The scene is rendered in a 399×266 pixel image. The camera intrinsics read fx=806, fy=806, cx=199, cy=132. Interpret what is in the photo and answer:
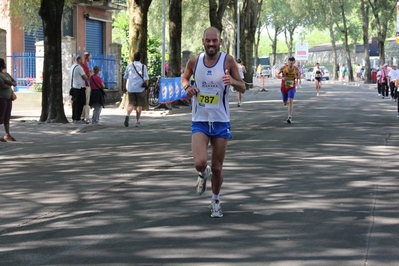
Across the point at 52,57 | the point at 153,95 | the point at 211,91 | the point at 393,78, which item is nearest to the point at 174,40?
the point at 153,95

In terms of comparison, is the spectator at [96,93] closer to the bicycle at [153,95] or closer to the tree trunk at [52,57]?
the tree trunk at [52,57]

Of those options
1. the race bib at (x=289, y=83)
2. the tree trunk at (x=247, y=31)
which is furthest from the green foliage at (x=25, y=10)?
the tree trunk at (x=247, y=31)

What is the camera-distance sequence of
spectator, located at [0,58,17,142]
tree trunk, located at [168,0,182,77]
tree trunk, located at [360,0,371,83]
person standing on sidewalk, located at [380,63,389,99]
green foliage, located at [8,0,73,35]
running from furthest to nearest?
tree trunk, located at [360,0,371,83]
person standing on sidewalk, located at [380,63,389,99]
tree trunk, located at [168,0,182,77]
green foliage, located at [8,0,73,35]
spectator, located at [0,58,17,142]

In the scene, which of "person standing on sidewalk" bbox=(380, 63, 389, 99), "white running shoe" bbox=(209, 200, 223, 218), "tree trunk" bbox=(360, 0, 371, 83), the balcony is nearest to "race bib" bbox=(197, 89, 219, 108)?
"white running shoe" bbox=(209, 200, 223, 218)

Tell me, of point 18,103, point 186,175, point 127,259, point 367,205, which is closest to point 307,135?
point 186,175

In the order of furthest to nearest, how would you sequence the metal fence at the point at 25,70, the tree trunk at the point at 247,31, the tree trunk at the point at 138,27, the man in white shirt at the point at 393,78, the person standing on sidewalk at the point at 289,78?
the tree trunk at the point at 247,31 < the man in white shirt at the point at 393,78 < the metal fence at the point at 25,70 < the tree trunk at the point at 138,27 < the person standing on sidewalk at the point at 289,78

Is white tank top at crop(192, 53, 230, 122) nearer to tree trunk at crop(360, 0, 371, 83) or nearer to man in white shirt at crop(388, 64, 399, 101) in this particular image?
man in white shirt at crop(388, 64, 399, 101)

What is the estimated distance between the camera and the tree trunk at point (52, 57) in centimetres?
2048

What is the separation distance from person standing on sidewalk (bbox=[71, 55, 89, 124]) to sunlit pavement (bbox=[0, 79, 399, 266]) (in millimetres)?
3477

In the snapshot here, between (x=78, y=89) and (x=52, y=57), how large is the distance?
108cm

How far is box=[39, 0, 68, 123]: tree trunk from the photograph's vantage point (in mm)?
20484

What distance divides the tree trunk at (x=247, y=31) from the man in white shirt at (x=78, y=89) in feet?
90.4

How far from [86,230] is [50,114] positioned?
13745 millimetres

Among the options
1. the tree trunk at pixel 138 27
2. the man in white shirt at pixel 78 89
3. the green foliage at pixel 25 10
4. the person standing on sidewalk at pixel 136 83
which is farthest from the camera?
the tree trunk at pixel 138 27
